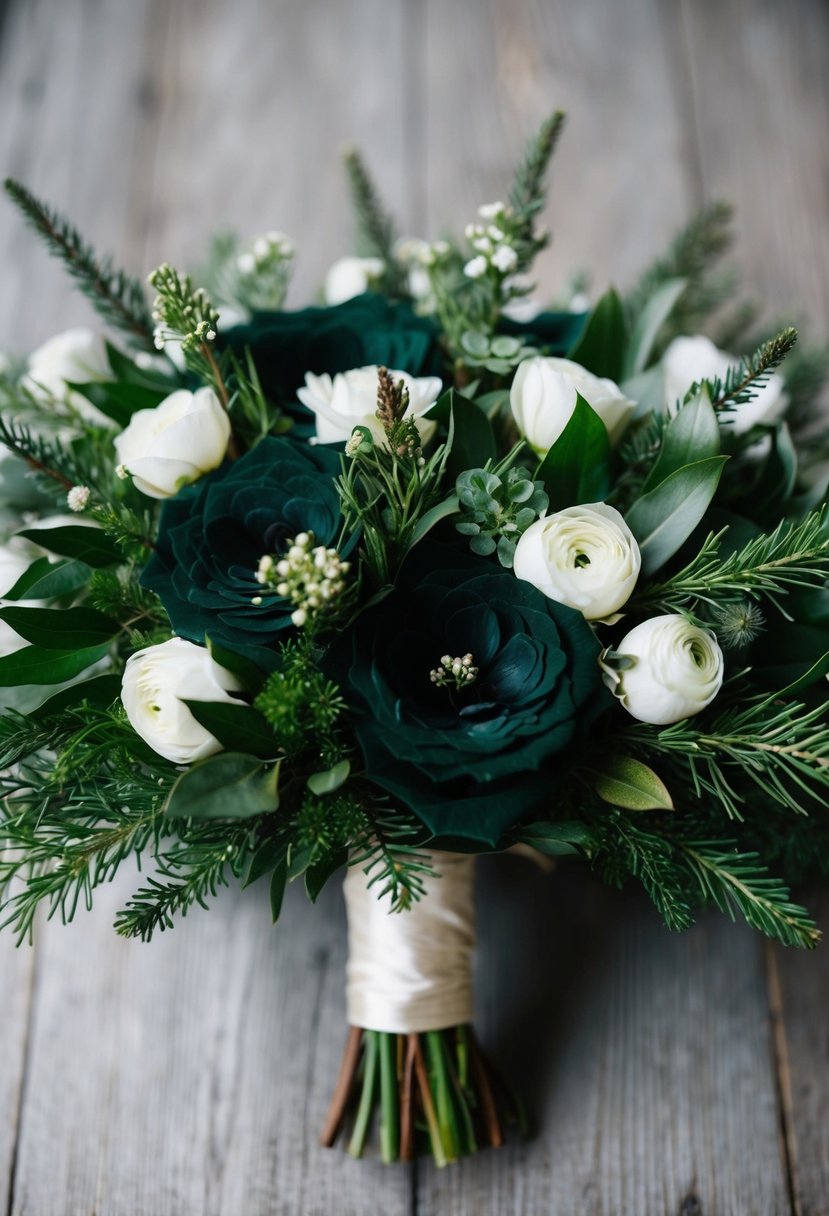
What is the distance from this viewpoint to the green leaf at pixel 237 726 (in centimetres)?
48

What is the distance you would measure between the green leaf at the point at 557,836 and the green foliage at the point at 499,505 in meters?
0.15

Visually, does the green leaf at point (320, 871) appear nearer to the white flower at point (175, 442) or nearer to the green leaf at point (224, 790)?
the green leaf at point (224, 790)

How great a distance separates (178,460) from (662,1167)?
63 centimetres

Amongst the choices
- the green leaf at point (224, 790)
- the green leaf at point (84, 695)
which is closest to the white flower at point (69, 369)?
the green leaf at point (84, 695)

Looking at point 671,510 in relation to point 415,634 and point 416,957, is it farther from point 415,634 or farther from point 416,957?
point 416,957

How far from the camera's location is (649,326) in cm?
71

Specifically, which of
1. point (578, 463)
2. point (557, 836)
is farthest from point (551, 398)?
point (557, 836)

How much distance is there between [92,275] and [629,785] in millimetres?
512

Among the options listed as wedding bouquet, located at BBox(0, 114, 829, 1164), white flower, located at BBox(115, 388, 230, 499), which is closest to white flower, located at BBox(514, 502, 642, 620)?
wedding bouquet, located at BBox(0, 114, 829, 1164)

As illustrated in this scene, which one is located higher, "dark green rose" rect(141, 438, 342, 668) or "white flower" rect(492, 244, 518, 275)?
"white flower" rect(492, 244, 518, 275)

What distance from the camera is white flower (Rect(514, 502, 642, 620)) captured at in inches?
20.0

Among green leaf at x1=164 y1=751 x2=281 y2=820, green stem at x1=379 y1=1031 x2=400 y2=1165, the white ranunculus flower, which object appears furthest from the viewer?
green stem at x1=379 y1=1031 x2=400 y2=1165

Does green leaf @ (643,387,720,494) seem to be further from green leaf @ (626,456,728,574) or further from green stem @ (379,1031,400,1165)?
Answer: green stem @ (379,1031,400,1165)

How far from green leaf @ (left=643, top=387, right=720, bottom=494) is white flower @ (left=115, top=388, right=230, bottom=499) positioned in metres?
0.27
